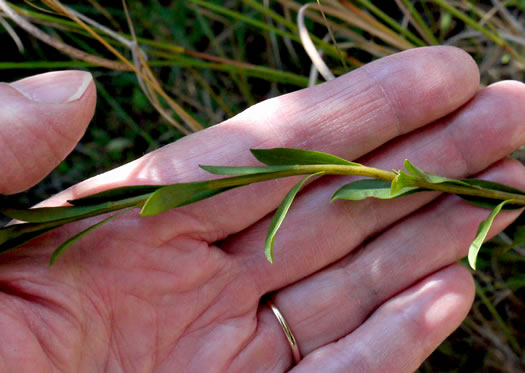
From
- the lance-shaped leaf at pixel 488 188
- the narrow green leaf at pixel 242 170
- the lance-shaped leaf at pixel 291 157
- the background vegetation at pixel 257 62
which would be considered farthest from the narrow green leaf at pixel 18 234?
the lance-shaped leaf at pixel 488 188

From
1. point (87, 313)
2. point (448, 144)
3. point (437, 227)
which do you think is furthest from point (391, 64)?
point (87, 313)

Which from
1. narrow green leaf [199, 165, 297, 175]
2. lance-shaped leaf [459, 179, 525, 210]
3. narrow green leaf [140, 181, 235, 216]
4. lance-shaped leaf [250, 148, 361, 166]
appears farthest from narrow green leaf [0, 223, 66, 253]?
lance-shaped leaf [459, 179, 525, 210]

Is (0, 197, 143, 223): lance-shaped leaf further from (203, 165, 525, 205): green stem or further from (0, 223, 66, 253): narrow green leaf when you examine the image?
(203, 165, 525, 205): green stem

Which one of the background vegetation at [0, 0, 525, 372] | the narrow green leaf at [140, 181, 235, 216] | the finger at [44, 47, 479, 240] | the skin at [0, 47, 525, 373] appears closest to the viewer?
the narrow green leaf at [140, 181, 235, 216]

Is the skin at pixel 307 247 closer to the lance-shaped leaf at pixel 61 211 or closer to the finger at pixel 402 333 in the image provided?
the finger at pixel 402 333

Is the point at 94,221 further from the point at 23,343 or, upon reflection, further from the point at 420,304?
the point at 420,304
